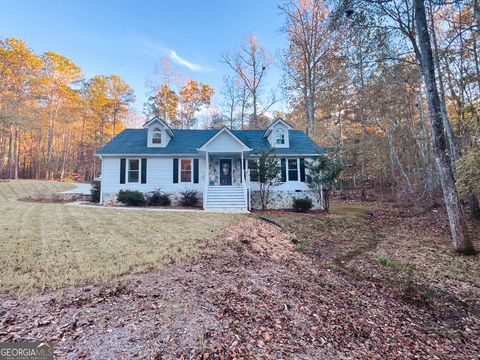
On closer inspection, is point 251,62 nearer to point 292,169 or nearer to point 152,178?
point 292,169

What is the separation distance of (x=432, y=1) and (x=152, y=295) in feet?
39.0

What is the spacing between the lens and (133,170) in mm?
13797

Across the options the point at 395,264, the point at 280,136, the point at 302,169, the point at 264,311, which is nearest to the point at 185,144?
the point at 280,136

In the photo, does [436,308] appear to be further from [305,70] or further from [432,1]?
[305,70]

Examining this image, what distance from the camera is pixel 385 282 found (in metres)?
5.18

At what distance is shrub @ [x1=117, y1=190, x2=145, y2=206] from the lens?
1290 centimetres

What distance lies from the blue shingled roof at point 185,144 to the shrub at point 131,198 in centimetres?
239

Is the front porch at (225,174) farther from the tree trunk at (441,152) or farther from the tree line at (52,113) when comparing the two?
the tree line at (52,113)

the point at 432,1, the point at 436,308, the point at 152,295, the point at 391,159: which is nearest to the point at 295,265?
the point at 436,308

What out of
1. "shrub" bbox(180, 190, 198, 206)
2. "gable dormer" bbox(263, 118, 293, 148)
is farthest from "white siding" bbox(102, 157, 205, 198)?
"gable dormer" bbox(263, 118, 293, 148)

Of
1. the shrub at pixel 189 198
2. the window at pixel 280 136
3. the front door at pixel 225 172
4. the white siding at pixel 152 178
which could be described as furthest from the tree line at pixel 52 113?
the window at pixel 280 136

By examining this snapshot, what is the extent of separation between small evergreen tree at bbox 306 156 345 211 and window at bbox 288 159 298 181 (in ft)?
2.81

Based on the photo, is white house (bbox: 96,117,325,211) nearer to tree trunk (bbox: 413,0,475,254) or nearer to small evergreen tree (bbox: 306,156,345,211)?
small evergreen tree (bbox: 306,156,345,211)

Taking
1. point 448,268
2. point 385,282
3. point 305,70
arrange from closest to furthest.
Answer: point 385,282, point 448,268, point 305,70
